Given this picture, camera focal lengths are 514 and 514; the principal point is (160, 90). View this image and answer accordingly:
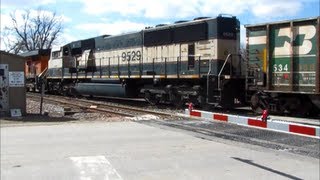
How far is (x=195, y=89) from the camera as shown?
20.6 metres

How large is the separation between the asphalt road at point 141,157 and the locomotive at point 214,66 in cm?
677

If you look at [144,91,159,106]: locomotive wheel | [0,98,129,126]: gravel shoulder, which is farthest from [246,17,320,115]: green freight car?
[144,91,159,106]: locomotive wheel

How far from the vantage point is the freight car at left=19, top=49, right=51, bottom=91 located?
38312 millimetres

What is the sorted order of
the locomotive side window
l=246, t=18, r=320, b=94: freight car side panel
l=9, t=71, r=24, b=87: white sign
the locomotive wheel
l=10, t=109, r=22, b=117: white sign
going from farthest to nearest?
the locomotive wheel < the locomotive side window < l=9, t=71, r=24, b=87: white sign < l=10, t=109, r=22, b=117: white sign < l=246, t=18, r=320, b=94: freight car side panel

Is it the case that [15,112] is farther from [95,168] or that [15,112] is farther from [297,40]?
[95,168]

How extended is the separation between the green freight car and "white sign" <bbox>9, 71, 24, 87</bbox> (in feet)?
27.2

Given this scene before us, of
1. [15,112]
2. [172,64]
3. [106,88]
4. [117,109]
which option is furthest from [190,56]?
[106,88]

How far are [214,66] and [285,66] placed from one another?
10.6ft

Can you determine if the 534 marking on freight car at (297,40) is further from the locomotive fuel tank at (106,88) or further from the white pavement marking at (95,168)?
the white pavement marking at (95,168)

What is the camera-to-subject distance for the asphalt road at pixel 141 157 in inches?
309

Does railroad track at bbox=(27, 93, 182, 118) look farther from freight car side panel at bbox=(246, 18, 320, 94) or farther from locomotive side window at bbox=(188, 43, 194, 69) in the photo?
freight car side panel at bbox=(246, 18, 320, 94)

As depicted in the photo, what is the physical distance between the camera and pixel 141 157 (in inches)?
358

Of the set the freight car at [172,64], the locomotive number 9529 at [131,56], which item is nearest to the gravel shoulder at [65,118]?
the freight car at [172,64]

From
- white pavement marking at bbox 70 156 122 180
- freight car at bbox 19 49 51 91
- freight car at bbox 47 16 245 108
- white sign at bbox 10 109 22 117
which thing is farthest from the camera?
freight car at bbox 19 49 51 91
